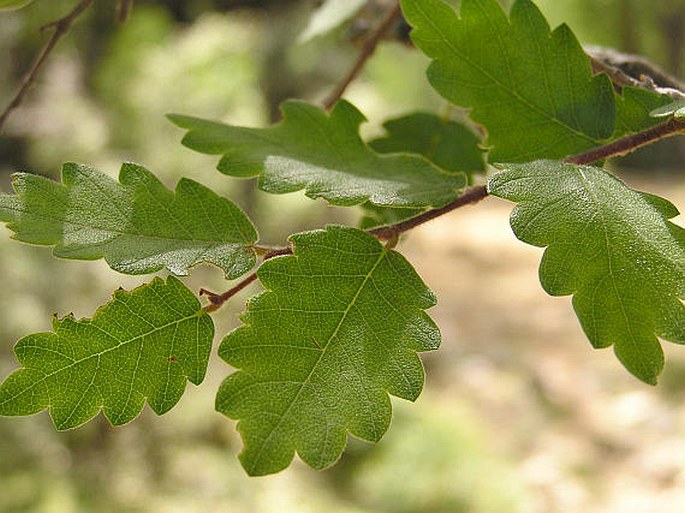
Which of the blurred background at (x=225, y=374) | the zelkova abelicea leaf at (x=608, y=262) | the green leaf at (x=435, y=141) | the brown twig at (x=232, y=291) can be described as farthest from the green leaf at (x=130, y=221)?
the blurred background at (x=225, y=374)

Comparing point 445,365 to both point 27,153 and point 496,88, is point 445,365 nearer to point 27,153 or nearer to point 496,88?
point 27,153

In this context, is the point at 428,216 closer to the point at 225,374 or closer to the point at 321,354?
the point at 321,354

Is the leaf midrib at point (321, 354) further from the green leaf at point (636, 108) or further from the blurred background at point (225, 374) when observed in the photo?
the blurred background at point (225, 374)

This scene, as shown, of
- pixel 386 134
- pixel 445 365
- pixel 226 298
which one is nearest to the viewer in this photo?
pixel 226 298


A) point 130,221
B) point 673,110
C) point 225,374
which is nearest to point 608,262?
point 673,110

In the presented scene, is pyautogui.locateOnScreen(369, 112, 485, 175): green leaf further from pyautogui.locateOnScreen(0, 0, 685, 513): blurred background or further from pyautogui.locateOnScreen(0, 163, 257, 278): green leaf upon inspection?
pyautogui.locateOnScreen(0, 0, 685, 513): blurred background

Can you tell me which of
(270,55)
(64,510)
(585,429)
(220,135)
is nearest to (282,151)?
(220,135)

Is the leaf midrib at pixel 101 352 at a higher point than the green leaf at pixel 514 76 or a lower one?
lower
